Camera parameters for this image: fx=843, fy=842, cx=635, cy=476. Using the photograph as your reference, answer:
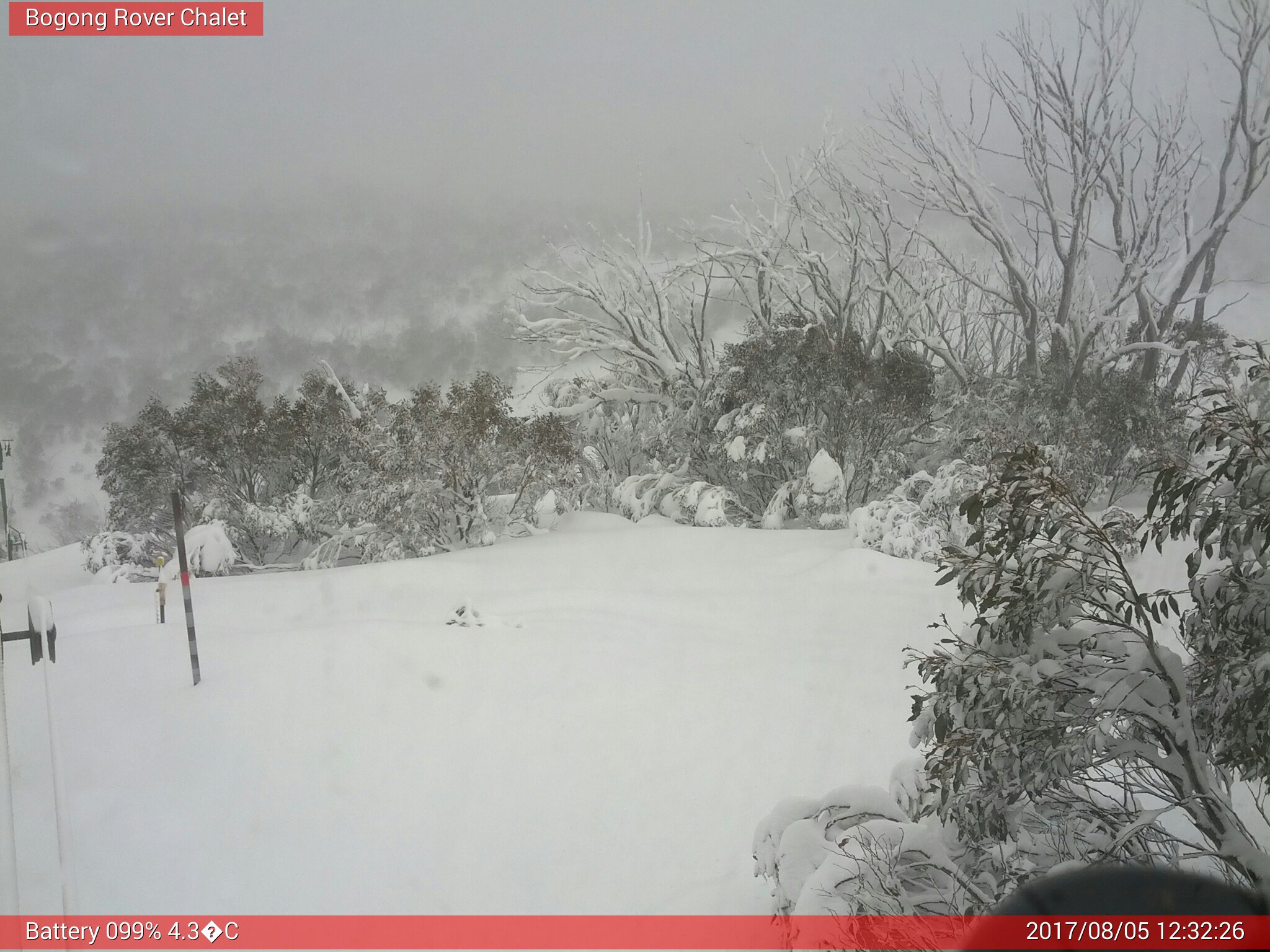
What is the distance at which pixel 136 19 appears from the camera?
2.53 metres

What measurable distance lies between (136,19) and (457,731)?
2.34 metres

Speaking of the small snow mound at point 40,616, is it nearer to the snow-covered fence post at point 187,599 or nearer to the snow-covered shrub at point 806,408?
the snow-covered fence post at point 187,599

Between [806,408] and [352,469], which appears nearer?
[806,408]

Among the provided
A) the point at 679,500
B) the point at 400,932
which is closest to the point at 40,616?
the point at 400,932

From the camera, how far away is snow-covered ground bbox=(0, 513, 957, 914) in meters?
2.06

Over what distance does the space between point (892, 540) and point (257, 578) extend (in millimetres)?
2535

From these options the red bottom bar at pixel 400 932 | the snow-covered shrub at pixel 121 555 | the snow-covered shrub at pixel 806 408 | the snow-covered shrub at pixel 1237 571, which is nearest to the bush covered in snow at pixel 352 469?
the snow-covered shrub at pixel 121 555

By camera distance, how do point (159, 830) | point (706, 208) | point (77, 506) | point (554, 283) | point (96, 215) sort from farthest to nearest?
point (554, 283), point (706, 208), point (77, 506), point (96, 215), point (159, 830)

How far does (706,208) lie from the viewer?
3.54m

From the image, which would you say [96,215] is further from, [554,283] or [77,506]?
[554,283]

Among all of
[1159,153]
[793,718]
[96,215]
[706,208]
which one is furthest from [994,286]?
[96,215]

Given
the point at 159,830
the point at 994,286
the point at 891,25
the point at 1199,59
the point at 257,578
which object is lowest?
the point at 159,830

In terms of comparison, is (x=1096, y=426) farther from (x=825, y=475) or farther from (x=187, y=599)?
(x=187, y=599)

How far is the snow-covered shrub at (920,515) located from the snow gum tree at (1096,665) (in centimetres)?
149
